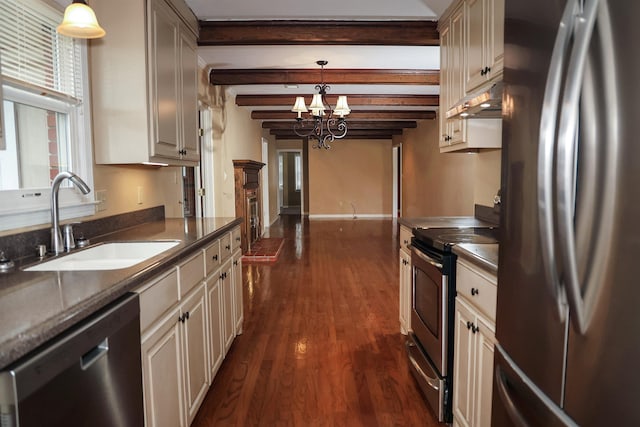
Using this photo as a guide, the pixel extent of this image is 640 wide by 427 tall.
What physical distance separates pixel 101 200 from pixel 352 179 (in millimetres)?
9594

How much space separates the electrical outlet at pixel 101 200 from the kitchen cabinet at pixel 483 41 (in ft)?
7.39

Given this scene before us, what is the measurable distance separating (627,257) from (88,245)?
206 centimetres

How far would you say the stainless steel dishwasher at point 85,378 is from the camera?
0.82 meters

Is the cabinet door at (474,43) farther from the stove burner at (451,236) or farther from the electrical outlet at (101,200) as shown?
the electrical outlet at (101,200)

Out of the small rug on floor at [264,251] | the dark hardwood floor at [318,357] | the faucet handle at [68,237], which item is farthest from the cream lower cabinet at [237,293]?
the small rug on floor at [264,251]

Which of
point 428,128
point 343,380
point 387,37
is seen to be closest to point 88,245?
point 343,380

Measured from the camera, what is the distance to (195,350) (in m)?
1.98

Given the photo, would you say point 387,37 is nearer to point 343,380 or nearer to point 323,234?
point 343,380

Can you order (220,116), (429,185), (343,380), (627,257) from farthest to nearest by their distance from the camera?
1. (429,185)
2. (220,116)
3. (343,380)
4. (627,257)

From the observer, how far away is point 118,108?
2.24 meters

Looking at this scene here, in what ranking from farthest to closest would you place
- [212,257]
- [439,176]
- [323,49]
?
[439,176]
[323,49]
[212,257]

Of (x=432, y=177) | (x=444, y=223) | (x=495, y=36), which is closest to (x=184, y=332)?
(x=444, y=223)

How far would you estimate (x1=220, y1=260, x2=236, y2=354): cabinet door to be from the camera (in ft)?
8.53

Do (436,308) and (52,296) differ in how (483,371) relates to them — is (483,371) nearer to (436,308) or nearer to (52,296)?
(436,308)
